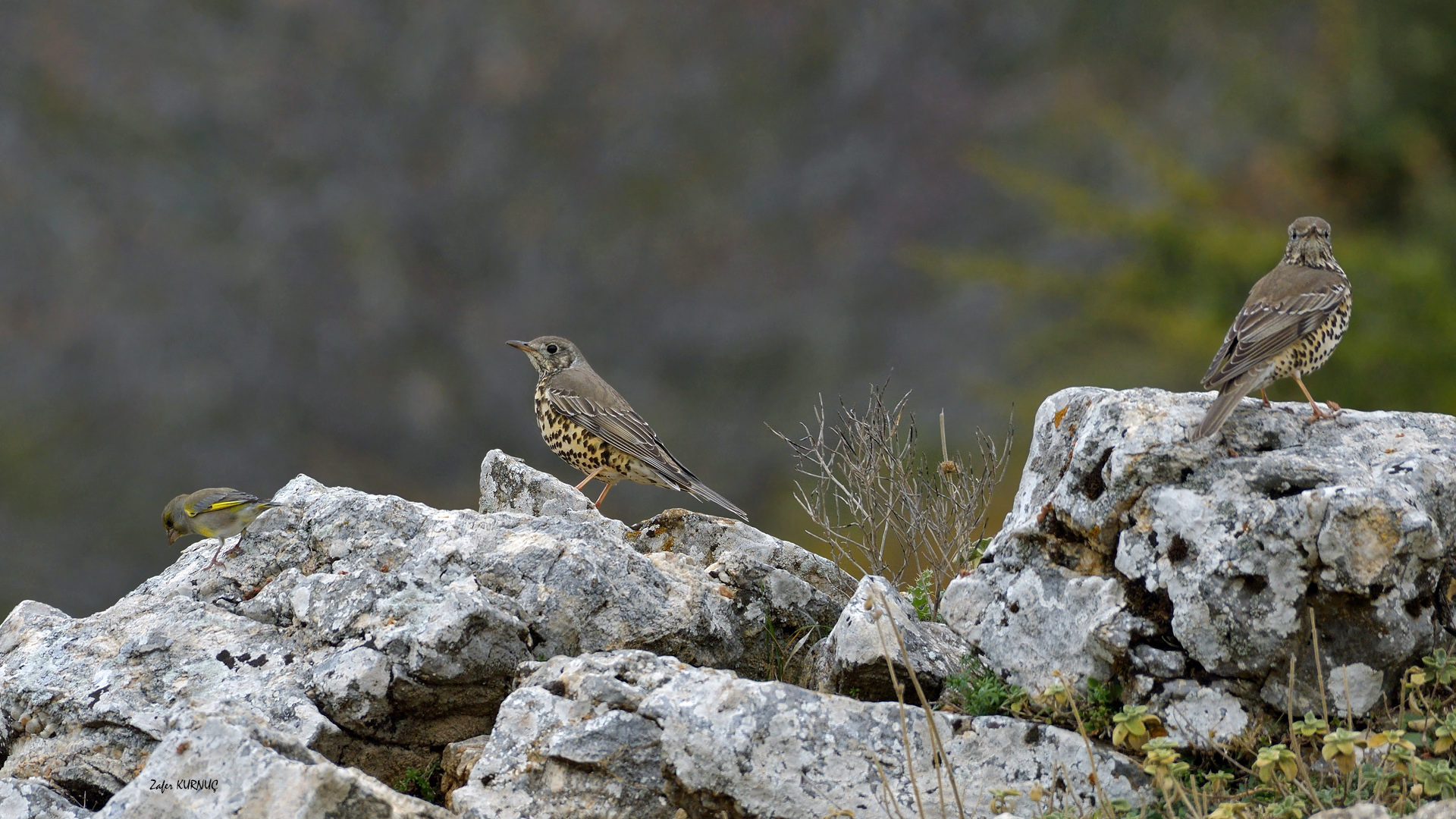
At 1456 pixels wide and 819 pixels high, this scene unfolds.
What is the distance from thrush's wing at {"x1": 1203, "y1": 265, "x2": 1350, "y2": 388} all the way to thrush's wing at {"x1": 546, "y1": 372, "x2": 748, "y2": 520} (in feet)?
11.8

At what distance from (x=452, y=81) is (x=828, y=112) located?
40.5 ft

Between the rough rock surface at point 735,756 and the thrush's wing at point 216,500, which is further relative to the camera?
the thrush's wing at point 216,500

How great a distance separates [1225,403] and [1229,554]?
70 centimetres

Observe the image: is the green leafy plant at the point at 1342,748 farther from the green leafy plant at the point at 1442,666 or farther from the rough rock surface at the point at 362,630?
Answer: the rough rock surface at the point at 362,630

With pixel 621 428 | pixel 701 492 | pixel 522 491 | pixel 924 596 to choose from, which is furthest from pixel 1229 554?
pixel 621 428

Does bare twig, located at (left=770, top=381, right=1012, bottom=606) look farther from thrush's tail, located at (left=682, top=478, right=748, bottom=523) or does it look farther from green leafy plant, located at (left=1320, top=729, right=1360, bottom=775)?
green leafy plant, located at (left=1320, top=729, right=1360, bottom=775)

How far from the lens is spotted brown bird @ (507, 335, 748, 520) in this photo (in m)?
9.06

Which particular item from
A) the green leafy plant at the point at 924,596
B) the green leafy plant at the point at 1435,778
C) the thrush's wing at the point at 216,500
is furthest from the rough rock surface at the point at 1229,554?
the thrush's wing at the point at 216,500

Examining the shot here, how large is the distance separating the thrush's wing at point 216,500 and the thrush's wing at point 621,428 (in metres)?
2.63

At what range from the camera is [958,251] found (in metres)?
39.5

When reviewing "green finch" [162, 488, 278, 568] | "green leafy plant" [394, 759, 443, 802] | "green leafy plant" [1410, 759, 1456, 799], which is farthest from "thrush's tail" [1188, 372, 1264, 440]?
"green finch" [162, 488, 278, 568]

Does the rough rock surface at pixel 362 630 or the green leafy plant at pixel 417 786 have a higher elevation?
the rough rock surface at pixel 362 630

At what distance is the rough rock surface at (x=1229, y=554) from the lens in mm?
5016

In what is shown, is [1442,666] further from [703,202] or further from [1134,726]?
[703,202]
